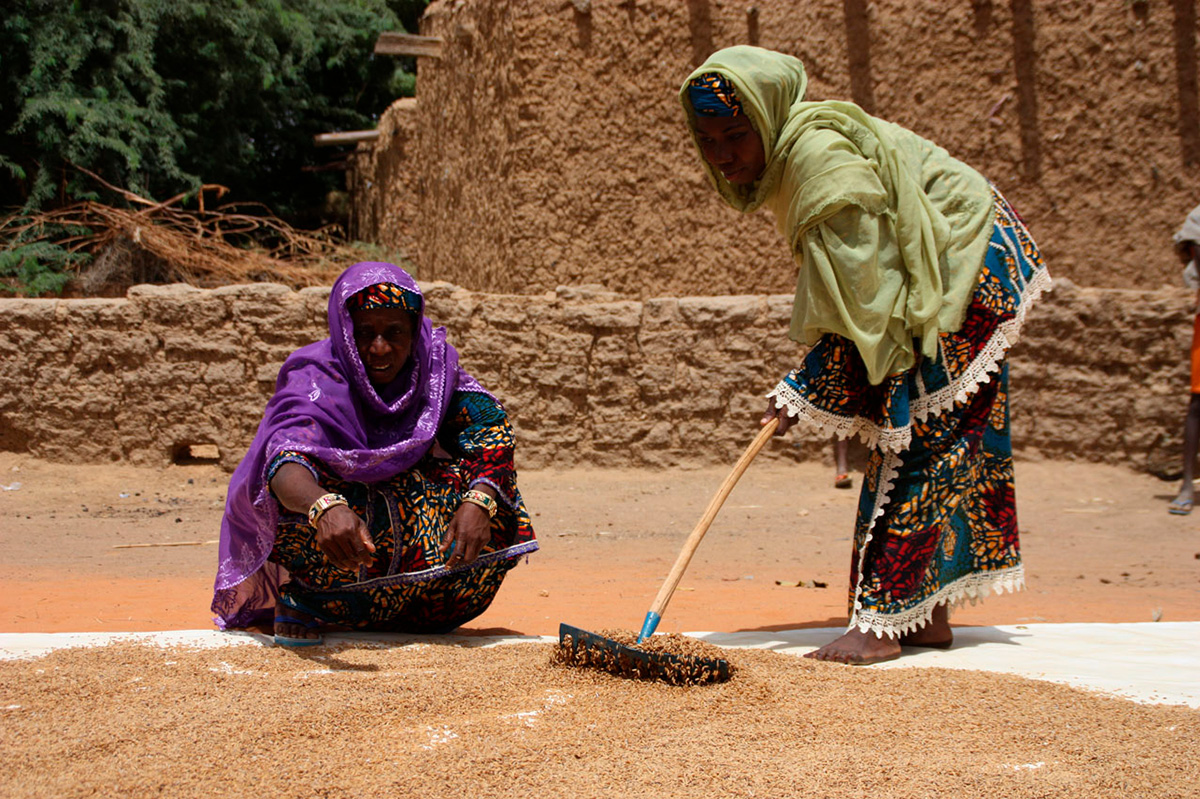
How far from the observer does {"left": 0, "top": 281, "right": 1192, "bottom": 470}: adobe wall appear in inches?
269

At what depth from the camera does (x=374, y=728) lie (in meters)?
2.32

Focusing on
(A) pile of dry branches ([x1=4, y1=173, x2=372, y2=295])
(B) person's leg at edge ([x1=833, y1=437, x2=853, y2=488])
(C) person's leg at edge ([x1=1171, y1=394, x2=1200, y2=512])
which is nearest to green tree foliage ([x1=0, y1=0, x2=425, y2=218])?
(A) pile of dry branches ([x1=4, y1=173, x2=372, y2=295])

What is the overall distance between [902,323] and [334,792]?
1.95 metres

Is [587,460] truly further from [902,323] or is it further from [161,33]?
[161,33]

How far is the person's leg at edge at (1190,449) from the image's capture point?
256 inches

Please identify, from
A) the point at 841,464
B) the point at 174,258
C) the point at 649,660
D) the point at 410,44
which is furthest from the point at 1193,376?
the point at 174,258

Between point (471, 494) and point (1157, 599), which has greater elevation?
point (471, 494)

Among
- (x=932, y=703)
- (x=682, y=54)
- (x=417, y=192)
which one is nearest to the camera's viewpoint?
(x=932, y=703)

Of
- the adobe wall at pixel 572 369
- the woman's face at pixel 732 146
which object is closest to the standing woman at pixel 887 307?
the woman's face at pixel 732 146

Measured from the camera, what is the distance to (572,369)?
696cm

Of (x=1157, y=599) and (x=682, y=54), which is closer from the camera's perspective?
(x=1157, y=599)

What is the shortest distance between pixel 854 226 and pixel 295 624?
201cm

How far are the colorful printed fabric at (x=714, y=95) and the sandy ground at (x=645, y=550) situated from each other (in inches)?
73.2

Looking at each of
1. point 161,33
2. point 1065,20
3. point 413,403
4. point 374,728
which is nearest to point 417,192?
point 161,33
